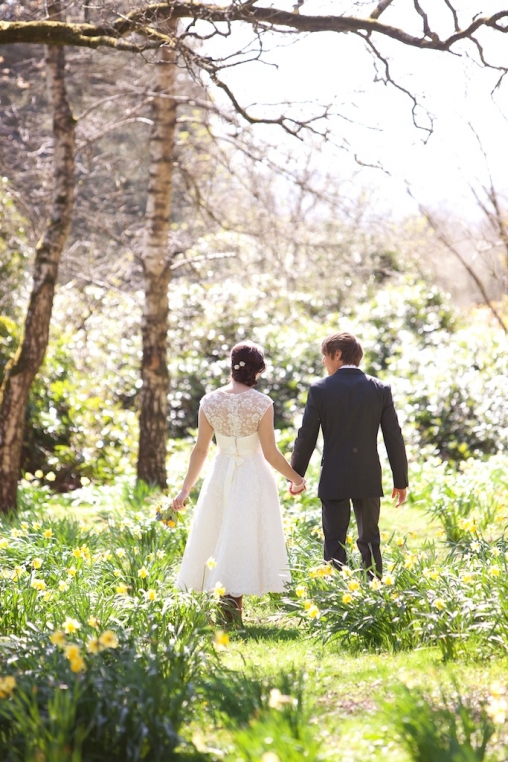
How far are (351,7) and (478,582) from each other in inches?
139

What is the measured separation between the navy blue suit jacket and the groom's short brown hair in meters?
0.07

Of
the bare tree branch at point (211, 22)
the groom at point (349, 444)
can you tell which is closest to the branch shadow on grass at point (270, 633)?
the groom at point (349, 444)

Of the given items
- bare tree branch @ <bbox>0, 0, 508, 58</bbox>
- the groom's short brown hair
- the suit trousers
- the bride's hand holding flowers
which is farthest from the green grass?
bare tree branch @ <bbox>0, 0, 508, 58</bbox>

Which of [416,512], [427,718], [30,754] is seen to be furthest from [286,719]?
[416,512]

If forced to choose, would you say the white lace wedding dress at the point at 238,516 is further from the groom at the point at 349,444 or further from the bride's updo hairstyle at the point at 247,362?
the groom at the point at 349,444

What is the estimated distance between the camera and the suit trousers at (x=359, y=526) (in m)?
4.90

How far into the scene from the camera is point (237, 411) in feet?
15.5

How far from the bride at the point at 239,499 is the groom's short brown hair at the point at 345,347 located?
1.51 feet

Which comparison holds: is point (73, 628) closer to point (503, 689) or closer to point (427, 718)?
point (427, 718)

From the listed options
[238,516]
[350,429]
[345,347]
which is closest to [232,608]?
[238,516]

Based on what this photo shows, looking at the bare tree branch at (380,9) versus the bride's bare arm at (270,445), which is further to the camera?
the bare tree branch at (380,9)

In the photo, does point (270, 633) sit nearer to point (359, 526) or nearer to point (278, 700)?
point (359, 526)

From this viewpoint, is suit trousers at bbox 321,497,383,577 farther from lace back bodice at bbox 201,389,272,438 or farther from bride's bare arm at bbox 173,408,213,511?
bride's bare arm at bbox 173,408,213,511

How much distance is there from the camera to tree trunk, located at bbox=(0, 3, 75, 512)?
297 inches
